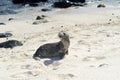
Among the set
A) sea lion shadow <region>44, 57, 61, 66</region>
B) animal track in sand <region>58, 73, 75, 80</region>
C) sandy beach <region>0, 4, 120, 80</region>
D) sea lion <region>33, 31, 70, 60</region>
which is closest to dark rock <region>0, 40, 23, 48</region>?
sandy beach <region>0, 4, 120, 80</region>

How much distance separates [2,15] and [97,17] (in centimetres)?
526

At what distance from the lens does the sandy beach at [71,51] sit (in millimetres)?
6489

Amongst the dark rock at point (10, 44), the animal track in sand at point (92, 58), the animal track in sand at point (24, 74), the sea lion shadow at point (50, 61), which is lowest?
the dark rock at point (10, 44)

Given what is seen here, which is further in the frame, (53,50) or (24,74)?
(53,50)

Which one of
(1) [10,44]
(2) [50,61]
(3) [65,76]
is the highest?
(3) [65,76]

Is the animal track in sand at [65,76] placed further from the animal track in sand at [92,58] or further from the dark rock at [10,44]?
the dark rock at [10,44]

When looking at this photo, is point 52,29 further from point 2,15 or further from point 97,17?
point 2,15

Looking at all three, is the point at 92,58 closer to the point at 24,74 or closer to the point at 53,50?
the point at 53,50

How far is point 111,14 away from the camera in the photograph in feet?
47.2

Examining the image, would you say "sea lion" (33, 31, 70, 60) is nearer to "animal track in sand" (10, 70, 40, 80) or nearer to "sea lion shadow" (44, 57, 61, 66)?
"sea lion shadow" (44, 57, 61, 66)

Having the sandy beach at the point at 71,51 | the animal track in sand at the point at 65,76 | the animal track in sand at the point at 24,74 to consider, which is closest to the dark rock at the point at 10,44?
the sandy beach at the point at 71,51

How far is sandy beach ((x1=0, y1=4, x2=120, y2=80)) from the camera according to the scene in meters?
6.49

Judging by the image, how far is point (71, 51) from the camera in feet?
27.3

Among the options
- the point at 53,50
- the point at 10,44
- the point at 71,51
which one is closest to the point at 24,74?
the point at 53,50
